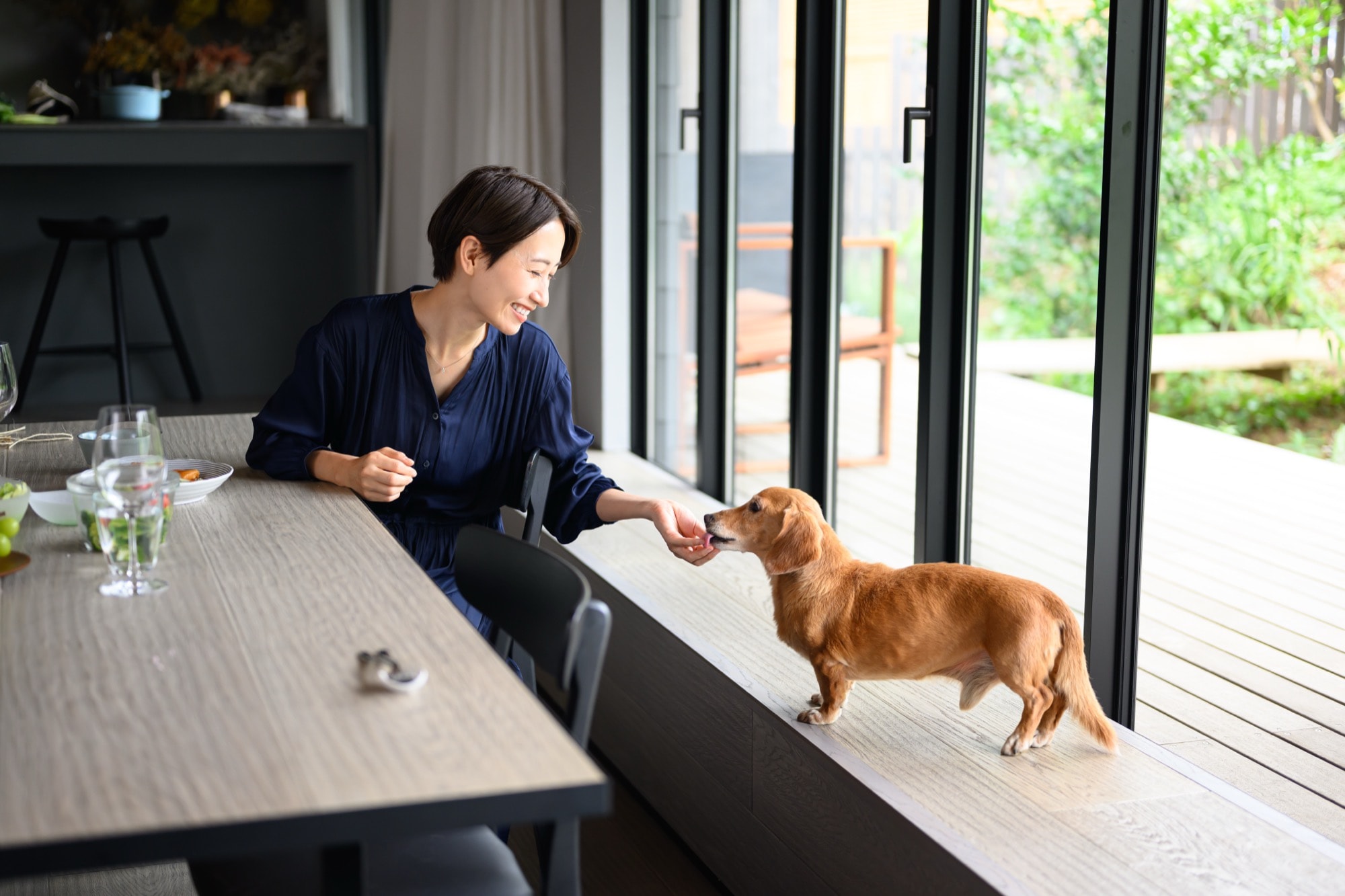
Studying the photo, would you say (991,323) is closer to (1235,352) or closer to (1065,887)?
(1235,352)

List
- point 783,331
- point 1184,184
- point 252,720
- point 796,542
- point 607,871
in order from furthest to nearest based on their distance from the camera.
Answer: point 783,331
point 607,871
point 1184,184
point 796,542
point 252,720

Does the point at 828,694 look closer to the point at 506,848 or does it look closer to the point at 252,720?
the point at 506,848

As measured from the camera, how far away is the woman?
6.30 ft

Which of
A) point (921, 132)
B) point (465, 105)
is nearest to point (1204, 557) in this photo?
point (921, 132)

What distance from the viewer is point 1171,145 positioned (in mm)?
2109

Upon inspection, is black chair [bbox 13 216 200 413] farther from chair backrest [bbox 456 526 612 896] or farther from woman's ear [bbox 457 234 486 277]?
chair backrest [bbox 456 526 612 896]

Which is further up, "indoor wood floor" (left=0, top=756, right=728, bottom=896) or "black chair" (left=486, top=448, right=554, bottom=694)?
"black chair" (left=486, top=448, right=554, bottom=694)

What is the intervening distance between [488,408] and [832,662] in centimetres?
64

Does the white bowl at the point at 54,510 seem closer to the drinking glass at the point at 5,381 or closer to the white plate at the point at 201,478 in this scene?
the white plate at the point at 201,478

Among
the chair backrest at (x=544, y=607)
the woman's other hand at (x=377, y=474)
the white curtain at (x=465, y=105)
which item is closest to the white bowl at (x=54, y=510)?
the woman's other hand at (x=377, y=474)

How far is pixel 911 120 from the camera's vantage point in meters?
2.46

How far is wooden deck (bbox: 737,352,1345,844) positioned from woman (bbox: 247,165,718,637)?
32.6 inches

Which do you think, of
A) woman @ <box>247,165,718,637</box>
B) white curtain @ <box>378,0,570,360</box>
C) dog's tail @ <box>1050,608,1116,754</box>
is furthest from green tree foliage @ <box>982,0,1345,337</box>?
white curtain @ <box>378,0,570,360</box>

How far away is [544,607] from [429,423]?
0.68 m
